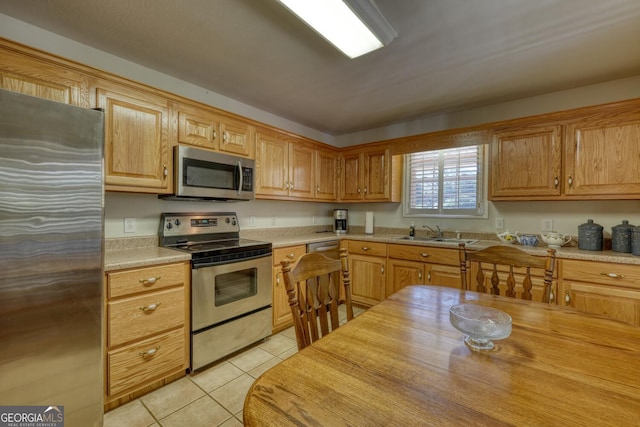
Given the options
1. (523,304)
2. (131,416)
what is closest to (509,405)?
(523,304)

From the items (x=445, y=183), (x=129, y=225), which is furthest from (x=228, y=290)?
(x=445, y=183)

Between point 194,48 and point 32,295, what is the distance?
1758 millimetres

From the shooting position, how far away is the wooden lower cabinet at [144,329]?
1630mm

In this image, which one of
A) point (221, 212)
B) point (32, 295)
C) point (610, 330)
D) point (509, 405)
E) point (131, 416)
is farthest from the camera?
point (221, 212)

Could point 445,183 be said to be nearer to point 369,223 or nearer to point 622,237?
point 369,223

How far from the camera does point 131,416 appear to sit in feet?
5.28

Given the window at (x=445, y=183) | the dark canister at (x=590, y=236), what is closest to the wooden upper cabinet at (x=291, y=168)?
the window at (x=445, y=183)

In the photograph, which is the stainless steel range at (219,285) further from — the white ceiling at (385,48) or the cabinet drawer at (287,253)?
the white ceiling at (385,48)

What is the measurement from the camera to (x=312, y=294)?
1233 millimetres

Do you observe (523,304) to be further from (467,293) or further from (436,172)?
(436,172)

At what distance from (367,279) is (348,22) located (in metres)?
2.49

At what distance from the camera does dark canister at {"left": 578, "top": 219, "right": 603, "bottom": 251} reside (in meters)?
2.26

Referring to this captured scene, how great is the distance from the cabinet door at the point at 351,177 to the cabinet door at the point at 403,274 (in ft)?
3.44

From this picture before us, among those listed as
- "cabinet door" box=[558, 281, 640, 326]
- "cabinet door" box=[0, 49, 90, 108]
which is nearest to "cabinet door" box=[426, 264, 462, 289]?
"cabinet door" box=[558, 281, 640, 326]
